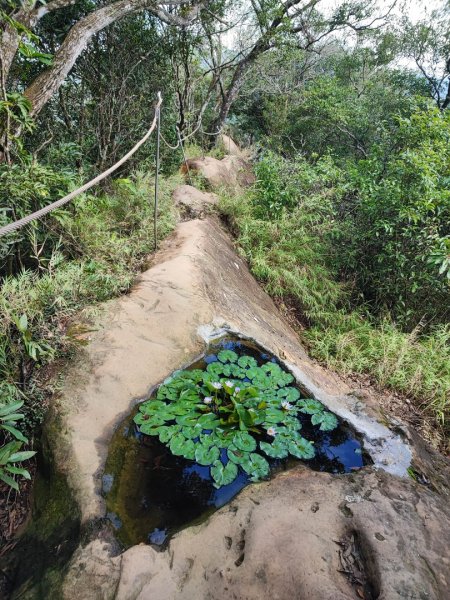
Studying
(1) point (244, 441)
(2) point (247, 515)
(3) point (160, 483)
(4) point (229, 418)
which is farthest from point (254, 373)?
(2) point (247, 515)

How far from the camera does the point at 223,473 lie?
2395 millimetres

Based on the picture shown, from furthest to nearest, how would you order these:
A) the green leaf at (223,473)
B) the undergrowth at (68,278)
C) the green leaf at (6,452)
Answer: the undergrowth at (68,278)
the green leaf at (223,473)
the green leaf at (6,452)

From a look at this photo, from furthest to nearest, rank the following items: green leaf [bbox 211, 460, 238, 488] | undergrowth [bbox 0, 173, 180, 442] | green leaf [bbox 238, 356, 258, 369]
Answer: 1. green leaf [bbox 238, 356, 258, 369]
2. undergrowth [bbox 0, 173, 180, 442]
3. green leaf [bbox 211, 460, 238, 488]

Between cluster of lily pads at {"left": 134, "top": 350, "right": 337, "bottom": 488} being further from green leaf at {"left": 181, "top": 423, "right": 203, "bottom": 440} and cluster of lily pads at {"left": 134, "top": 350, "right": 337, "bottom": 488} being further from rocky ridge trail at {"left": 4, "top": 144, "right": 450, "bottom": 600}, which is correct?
rocky ridge trail at {"left": 4, "top": 144, "right": 450, "bottom": 600}

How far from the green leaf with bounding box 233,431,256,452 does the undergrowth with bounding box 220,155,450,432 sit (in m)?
2.45

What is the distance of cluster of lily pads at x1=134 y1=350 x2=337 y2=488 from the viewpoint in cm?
252

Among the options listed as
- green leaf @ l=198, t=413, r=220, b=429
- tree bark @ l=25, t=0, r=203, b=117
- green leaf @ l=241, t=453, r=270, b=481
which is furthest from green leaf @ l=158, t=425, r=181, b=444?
tree bark @ l=25, t=0, r=203, b=117

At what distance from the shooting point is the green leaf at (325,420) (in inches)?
120

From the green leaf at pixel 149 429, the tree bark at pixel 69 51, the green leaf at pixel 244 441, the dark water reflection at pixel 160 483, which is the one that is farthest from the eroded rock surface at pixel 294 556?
the tree bark at pixel 69 51

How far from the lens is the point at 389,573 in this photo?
5.70ft

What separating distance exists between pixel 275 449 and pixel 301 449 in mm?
214

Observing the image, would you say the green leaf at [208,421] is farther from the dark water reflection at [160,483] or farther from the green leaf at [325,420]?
the green leaf at [325,420]

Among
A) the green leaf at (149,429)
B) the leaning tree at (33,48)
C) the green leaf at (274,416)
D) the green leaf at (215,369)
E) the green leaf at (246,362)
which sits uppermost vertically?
the leaning tree at (33,48)

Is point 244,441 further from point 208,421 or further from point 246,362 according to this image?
point 246,362
